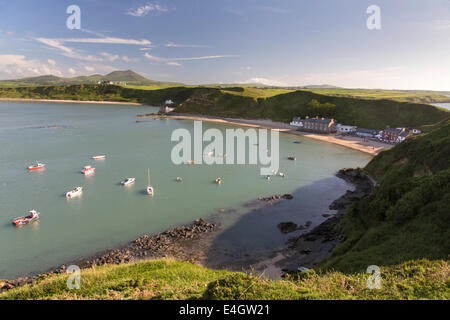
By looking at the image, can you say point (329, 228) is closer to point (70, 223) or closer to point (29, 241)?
point (70, 223)

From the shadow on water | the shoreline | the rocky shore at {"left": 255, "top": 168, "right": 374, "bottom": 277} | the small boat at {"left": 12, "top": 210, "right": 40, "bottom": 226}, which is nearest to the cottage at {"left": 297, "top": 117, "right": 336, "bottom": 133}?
the shadow on water

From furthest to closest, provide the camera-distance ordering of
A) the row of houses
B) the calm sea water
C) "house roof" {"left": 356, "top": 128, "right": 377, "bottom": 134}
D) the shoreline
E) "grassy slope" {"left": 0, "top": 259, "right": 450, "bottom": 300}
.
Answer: "house roof" {"left": 356, "top": 128, "right": 377, "bottom": 134} < the row of houses < the calm sea water < the shoreline < "grassy slope" {"left": 0, "top": 259, "right": 450, "bottom": 300}

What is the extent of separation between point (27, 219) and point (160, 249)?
19.6m

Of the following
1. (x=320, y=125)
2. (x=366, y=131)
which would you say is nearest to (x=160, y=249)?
(x=320, y=125)

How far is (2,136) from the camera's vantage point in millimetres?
85188

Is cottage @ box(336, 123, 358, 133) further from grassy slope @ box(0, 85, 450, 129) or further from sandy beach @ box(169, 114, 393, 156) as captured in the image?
grassy slope @ box(0, 85, 450, 129)

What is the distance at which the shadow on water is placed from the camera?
2652 cm

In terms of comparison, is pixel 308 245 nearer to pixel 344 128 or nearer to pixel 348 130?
pixel 348 130

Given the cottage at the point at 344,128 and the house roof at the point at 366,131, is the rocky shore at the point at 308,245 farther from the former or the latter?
the cottage at the point at 344,128

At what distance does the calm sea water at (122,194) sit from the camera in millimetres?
29000

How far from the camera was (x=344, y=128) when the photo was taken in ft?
310

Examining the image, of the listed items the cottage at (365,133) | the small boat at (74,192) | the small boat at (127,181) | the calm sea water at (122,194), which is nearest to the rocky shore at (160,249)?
the calm sea water at (122,194)

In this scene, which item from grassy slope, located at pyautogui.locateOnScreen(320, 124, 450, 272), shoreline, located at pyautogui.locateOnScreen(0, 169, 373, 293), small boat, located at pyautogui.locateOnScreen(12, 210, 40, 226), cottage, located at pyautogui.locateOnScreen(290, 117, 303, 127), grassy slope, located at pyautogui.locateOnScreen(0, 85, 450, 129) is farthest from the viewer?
cottage, located at pyautogui.locateOnScreen(290, 117, 303, 127)

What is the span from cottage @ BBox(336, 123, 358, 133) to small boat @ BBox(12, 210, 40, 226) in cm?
9519
